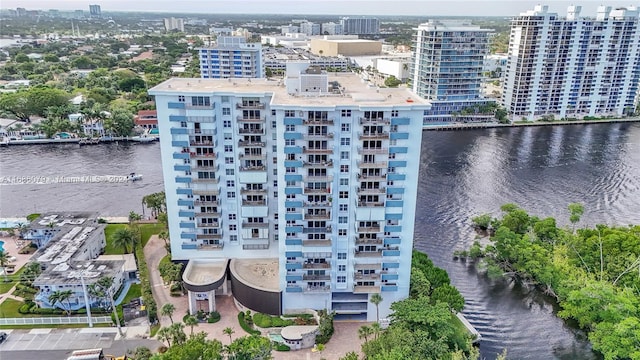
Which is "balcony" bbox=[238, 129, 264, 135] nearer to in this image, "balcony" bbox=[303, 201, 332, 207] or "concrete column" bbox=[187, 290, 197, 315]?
"balcony" bbox=[303, 201, 332, 207]

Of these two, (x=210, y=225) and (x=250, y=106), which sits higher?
(x=250, y=106)

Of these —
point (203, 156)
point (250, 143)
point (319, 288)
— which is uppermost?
point (250, 143)

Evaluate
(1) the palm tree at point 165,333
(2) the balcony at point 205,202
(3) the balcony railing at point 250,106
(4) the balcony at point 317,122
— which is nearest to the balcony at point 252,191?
(2) the balcony at point 205,202

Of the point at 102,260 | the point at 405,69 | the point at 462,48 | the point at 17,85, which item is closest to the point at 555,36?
the point at 462,48

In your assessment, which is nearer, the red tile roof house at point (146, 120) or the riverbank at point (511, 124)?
the red tile roof house at point (146, 120)

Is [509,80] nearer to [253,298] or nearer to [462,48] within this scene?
[462,48]

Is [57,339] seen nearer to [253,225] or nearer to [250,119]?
[253,225]

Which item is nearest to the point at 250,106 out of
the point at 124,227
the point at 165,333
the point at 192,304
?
the point at 192,304

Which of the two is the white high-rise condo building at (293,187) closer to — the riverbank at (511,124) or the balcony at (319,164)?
the balcony at (319,164)
